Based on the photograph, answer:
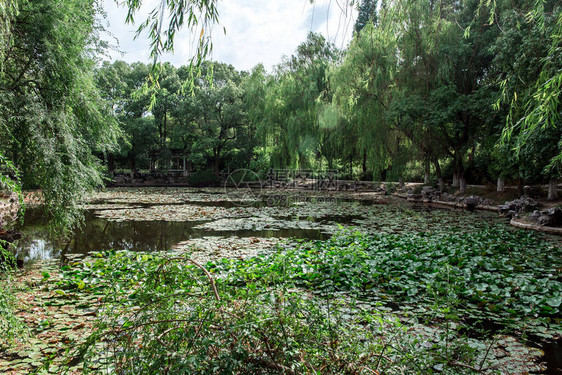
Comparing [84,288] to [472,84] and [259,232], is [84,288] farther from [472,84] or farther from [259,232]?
[472,84]

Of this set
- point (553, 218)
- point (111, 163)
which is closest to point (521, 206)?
point (553, 218)

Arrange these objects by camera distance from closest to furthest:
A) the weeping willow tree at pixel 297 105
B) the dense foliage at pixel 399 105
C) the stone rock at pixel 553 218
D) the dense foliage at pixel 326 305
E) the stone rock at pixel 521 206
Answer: the dense foliage at pixel 326 305 < the stone rock at pixel 553 218 < the dense foliage at pixel 399 105 < the stone rock at pixel 521 206 < the weeping willow tree at pixel 297 105

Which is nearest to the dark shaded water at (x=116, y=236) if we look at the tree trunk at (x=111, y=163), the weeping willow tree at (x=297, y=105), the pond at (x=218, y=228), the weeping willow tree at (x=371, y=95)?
the pond at (x=218, y=228)

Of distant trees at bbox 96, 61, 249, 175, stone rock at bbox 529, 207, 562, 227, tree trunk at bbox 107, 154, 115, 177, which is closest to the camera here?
stone rock at bbox 529, 207, 562, 227

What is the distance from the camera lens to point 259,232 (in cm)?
741

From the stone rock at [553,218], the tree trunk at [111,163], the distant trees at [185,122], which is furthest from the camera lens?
the tree trunk at [111,163]

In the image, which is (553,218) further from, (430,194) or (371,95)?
(371,95)

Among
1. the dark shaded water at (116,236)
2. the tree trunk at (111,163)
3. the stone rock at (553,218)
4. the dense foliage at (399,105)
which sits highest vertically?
the dense foliage at (399,105)

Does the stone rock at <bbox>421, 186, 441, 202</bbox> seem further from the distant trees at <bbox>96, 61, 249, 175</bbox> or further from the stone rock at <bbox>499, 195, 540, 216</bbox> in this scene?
the distant trees at <bbox>96, 61, 249, 175</bbox>

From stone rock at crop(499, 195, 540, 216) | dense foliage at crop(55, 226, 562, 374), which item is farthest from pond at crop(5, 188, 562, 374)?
dense foliage at crop(55, 226, 562, 374)

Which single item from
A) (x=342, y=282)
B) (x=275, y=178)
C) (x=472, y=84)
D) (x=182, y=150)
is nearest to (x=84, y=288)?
(x=342, y=282)

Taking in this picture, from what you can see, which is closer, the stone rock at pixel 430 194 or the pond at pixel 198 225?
the pond at pixel 198 225

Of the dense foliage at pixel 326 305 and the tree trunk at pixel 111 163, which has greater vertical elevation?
the tree trunk at pixel 111 163

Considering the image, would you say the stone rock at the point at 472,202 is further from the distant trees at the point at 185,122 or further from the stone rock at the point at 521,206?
the distant trees at the point at 185,122
